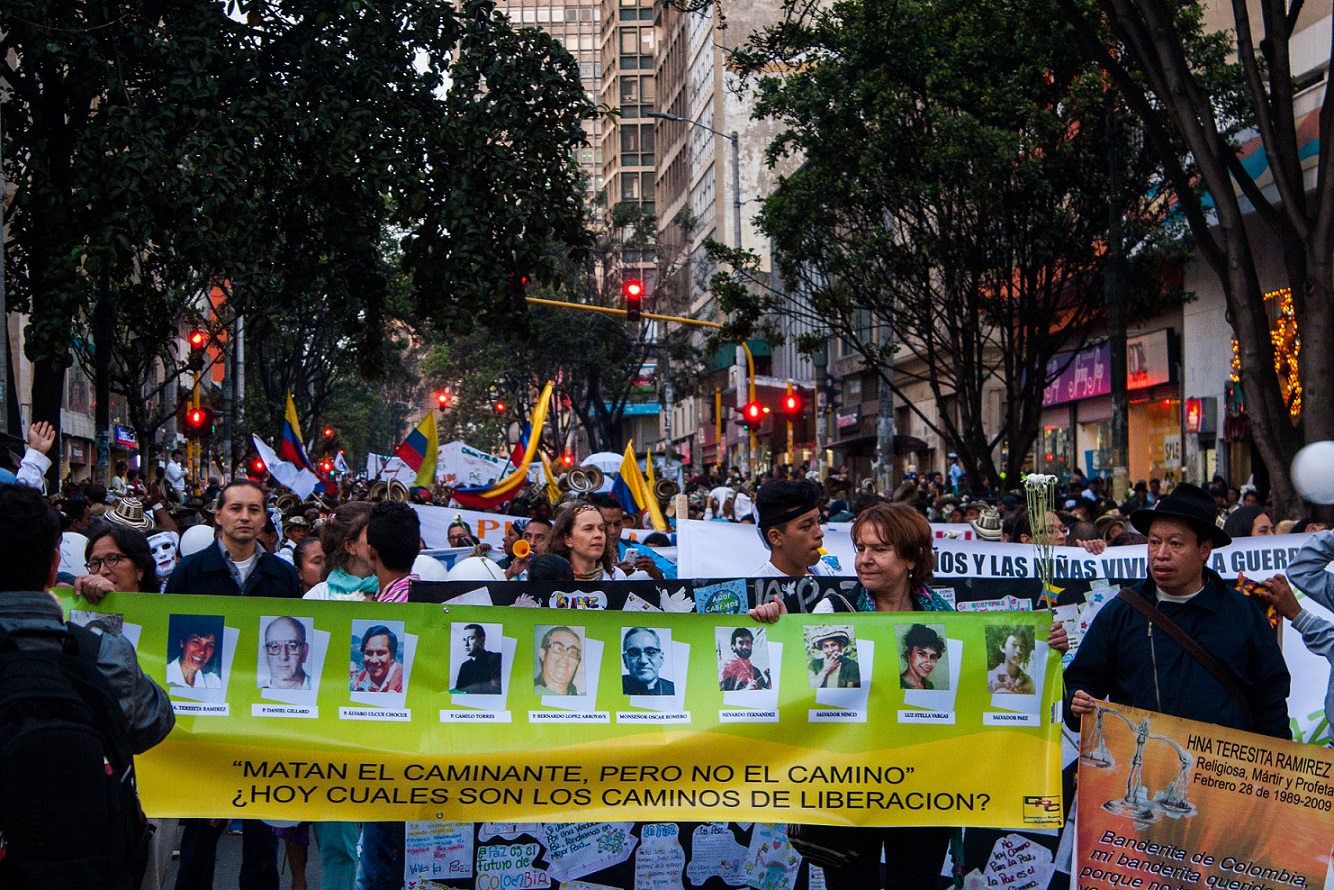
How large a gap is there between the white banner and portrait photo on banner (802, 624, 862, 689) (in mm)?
2472

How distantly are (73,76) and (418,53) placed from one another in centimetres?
324

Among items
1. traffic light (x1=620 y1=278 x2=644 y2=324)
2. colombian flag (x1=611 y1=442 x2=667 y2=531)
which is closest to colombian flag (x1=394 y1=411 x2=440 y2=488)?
traffic light (x1=620 y1=278 x2=644 y2=324)

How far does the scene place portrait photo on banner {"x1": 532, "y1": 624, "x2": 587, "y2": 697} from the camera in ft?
17.8

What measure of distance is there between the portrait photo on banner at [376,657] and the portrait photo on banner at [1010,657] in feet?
6.53

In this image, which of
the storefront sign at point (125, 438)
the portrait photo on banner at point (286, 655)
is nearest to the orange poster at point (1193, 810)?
the portrait photo on banner at point (286, 655)

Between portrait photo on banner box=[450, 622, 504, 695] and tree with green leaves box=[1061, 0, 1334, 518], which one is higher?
tree with green leaves box=[1061, 0, 1334, 518]

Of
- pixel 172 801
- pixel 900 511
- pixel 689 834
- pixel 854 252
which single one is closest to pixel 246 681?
pixel 172 801

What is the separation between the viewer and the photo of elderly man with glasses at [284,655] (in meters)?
5.42

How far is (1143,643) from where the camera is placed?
507 cm

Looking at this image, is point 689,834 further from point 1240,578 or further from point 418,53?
point 418,53

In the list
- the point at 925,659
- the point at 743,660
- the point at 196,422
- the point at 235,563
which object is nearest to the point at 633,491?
the point at 235,563

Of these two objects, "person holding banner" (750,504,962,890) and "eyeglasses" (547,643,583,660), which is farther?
"eyeglasses" (547,643,583,660)

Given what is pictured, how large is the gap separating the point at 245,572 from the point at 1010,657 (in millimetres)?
3277

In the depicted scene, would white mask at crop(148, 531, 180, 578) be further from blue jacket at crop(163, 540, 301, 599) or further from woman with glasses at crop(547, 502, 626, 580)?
woman with glasses at crop(547, 502, 626, 580)
